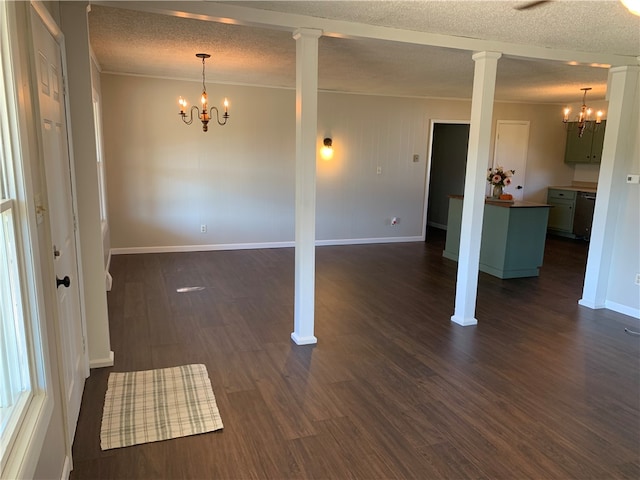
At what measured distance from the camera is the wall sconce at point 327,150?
23.3 ft

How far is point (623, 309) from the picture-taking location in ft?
14.7

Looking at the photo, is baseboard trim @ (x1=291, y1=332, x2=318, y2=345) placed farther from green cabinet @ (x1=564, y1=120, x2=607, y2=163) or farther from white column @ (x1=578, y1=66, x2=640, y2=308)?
green cabinet @ (x1=564, y1=120, x2=607, y2=163)

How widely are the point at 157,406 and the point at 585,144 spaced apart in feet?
27.9

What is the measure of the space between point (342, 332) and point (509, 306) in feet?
6.19

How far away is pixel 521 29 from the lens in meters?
3.33

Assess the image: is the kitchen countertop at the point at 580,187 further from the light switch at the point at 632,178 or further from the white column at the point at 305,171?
the white column at the point at 305,171

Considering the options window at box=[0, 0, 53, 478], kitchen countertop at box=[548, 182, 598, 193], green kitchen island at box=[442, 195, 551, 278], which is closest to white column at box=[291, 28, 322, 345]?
window at box=[0, 0, 53, 478]

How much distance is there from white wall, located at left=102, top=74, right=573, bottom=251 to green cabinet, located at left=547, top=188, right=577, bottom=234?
1.22 meters

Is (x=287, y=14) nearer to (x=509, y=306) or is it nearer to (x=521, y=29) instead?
(x=521, y=29)

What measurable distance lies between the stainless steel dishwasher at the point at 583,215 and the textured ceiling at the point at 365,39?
7.29 ft

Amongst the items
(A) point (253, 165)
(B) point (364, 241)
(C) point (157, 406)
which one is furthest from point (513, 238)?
(C) point (157, 406)

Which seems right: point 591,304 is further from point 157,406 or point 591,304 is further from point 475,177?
point 157,406

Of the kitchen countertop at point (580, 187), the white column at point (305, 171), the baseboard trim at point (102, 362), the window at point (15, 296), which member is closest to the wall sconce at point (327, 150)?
the white column at point (305, 171)

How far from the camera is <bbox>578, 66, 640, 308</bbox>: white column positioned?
4223 mm
